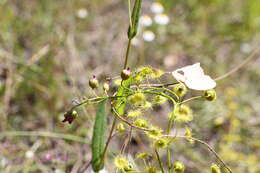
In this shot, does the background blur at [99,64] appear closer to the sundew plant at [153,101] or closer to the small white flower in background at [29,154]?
the small white flower in background at [29,154]

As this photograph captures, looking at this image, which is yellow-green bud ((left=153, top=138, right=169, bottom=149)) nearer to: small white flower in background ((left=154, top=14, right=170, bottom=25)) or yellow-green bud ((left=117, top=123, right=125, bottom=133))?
yellow-green bud ((left=117, top=123, right=125, bottom=133))

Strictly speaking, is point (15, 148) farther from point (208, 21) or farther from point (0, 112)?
point (208, 21)

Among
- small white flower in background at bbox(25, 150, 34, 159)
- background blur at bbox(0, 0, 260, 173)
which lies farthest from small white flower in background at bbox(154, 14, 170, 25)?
small white flower in background at bbox(25, 150, 34, 159)

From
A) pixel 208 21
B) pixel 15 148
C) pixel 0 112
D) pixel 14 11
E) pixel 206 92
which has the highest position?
pixel 208 21

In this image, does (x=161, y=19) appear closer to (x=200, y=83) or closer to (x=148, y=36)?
(x=148, y=36)

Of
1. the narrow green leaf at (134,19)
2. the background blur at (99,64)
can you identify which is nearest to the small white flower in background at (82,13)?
the background blur at (99,64)

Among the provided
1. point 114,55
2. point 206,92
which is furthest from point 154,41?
point 206,92
